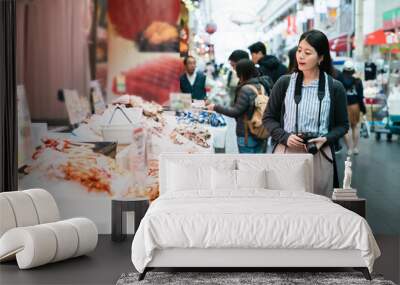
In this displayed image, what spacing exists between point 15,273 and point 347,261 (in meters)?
2.44

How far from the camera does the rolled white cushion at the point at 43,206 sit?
7.59 metres

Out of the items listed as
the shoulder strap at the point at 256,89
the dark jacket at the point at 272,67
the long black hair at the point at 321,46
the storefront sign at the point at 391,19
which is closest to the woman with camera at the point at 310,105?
the long black hair at the point at 321,46

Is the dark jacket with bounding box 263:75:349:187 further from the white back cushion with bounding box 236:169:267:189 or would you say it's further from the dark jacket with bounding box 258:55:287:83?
the dark jacket with bounding box 258:55:287:83

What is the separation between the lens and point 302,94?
768 centimetres

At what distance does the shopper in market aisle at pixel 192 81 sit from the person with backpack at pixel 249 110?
0.28m

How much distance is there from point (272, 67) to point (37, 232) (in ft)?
9.97

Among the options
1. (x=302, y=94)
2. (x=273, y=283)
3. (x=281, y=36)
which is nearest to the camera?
(x=273, y=283)

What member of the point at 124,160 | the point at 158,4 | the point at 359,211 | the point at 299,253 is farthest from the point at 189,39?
the point at 299,253

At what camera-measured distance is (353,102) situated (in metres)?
8.95

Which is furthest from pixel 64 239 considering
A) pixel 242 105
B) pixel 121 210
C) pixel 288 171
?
pixel 242 105

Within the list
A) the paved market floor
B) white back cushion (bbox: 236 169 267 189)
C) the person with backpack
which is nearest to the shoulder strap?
the person with backpack

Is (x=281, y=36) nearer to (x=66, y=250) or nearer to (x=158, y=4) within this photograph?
(x=158, y=4)

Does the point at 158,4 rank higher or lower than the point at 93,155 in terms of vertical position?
higher

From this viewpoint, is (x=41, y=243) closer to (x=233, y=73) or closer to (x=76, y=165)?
(x=76, y=165)
